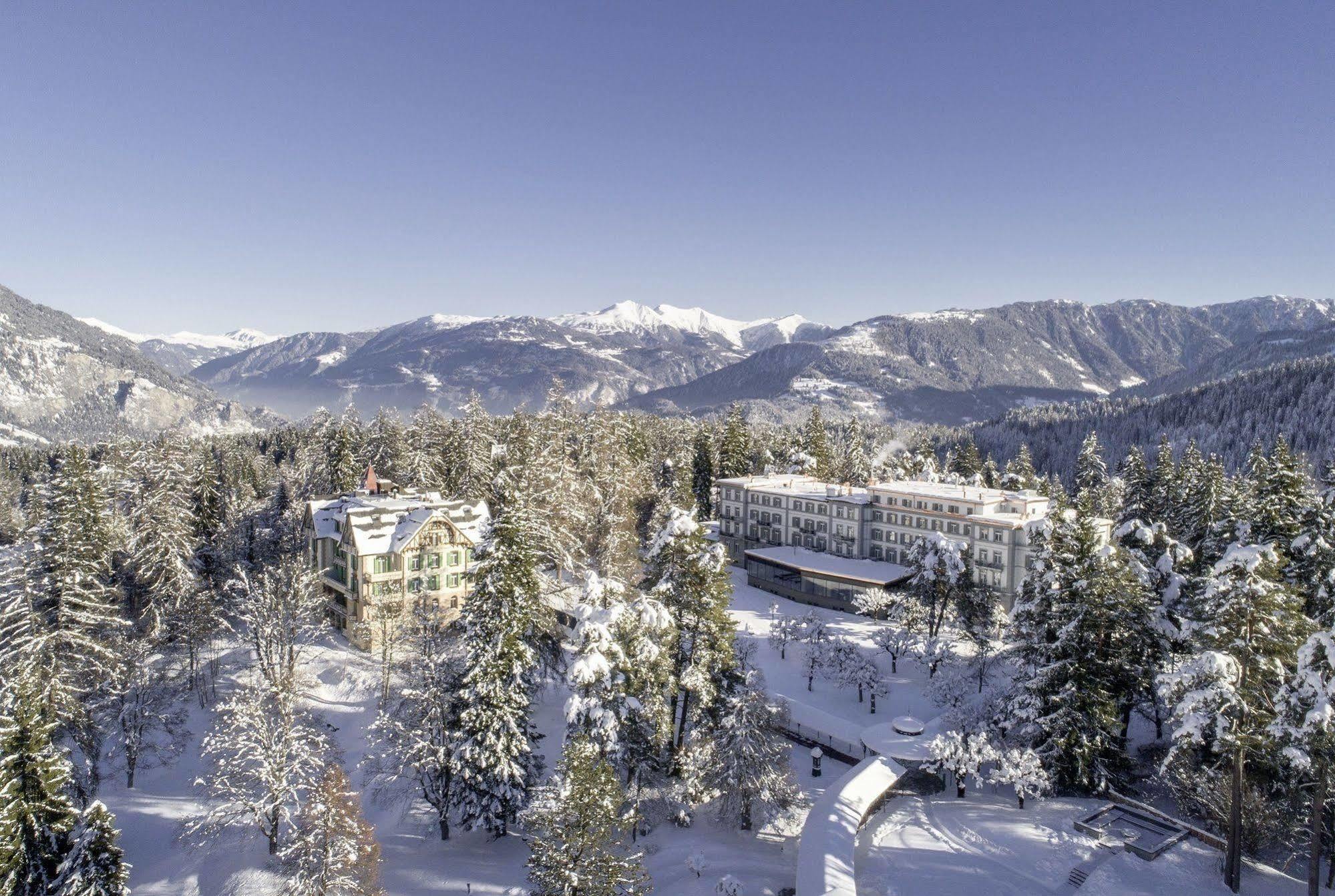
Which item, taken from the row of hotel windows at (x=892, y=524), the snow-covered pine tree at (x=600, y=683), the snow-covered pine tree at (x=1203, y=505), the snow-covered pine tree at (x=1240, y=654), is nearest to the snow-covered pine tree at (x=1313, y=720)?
the snow-covered pine tree at (x=1240, y=654)

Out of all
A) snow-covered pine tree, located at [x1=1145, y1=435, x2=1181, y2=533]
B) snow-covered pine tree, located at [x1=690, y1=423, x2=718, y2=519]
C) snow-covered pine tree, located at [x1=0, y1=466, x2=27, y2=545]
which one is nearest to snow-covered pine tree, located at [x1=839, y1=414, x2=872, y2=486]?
snow-covered pine tree, located at [x1=690, y1=423, x2=718, y2=519]

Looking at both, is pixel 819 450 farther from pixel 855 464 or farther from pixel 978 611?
pixel 978 611

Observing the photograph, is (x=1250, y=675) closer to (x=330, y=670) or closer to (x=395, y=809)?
(x=395, y=809)

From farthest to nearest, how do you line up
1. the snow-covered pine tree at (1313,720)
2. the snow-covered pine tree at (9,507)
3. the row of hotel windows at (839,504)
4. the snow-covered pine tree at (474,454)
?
the snow-covered pine tree at (9,507)
the row of hotel windows at (839,504)
the snow-covered pine tree at (474,454)
the snow-covered pine tree at (1313,720)

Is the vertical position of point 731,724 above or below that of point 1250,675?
below

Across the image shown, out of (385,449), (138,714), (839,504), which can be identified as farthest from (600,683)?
(385,449)

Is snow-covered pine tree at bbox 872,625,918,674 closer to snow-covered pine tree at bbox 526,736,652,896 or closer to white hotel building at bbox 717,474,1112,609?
white hotel building at bbox 717,474,1112,609

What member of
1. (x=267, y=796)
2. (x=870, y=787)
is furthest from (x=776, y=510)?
(x=267, y=796)

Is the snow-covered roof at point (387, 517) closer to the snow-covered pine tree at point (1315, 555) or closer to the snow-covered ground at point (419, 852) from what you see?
the snow-covered ground at point (419, 852)
